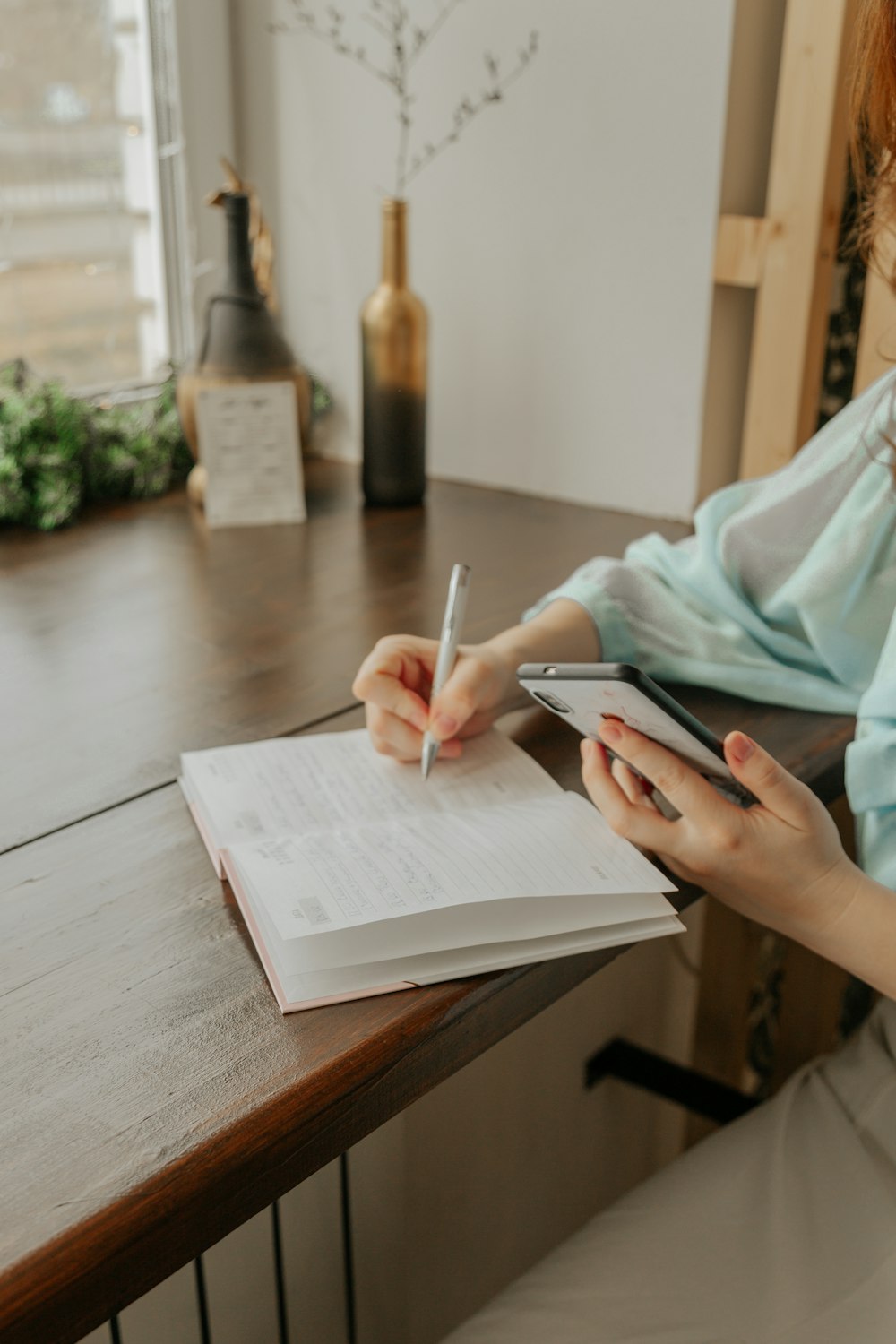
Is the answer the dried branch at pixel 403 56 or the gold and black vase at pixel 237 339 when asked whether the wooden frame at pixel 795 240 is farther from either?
the gold and black vase at pixel 237 339

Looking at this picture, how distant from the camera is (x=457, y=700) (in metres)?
0.85

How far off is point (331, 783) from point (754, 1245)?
0.39 meters

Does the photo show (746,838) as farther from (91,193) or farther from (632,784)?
(91,193)

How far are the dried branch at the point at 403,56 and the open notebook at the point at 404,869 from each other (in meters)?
0.87

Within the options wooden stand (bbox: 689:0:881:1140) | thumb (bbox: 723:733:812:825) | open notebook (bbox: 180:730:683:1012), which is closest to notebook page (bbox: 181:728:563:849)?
open notebook (bbox: 180:730:683:1012)

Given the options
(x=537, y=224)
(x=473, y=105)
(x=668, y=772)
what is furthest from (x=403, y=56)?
(x=668, y=772)

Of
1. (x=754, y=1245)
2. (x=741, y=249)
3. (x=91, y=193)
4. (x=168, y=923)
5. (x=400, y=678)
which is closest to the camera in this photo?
(x=168, y=923)

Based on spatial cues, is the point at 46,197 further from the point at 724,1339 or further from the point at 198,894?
the point at 724,1339

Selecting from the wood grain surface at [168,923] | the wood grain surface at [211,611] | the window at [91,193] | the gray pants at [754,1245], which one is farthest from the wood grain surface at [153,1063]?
the window at [91,193]

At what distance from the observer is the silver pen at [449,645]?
0.84 m

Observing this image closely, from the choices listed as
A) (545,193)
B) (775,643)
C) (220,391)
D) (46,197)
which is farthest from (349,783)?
(46,197)

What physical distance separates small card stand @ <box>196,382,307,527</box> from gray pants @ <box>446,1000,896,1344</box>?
2.72ft

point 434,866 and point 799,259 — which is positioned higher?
point 799,259

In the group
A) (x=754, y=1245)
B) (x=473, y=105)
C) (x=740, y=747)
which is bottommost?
(x=754, y=1245)
